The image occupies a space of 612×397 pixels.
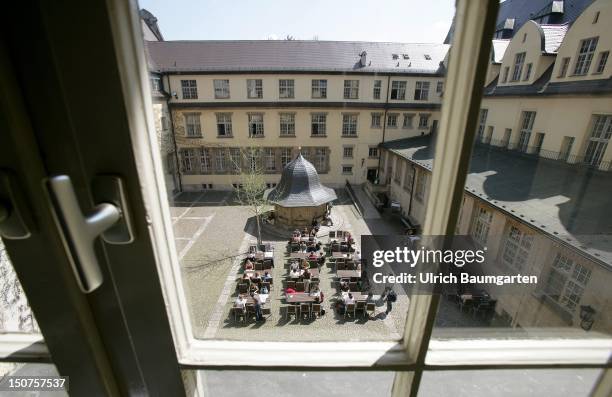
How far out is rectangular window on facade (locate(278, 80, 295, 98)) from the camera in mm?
5702

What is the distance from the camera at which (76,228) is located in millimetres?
269

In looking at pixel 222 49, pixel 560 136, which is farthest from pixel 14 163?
pixel 222 49

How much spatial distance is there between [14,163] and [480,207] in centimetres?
97

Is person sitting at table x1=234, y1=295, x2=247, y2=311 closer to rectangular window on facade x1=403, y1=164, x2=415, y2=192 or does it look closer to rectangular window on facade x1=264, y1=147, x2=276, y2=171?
rectangular window on facade x1=264, y1=147, x2=276, y2=171

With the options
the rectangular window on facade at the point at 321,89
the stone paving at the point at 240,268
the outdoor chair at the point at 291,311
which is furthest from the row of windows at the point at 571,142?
the rectangular window on facade at the point at 321,89

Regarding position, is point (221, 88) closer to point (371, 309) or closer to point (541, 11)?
point (371, 309)

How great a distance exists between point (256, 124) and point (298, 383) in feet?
13.4

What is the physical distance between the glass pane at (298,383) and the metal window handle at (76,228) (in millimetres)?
552

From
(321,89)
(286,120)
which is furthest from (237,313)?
(321,89)

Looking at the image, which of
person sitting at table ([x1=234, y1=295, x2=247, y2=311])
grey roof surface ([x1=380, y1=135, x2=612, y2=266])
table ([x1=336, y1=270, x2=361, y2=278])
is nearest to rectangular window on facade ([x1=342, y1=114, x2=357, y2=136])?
table ([x1=336, y1=270, x2=361, y2=278])

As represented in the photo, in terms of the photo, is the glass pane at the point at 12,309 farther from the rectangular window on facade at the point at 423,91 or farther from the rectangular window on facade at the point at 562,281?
the rectangular window on facade at the point at 562,281

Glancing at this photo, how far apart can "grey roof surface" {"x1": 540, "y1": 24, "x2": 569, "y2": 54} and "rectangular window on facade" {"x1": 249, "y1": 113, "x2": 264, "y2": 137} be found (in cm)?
403

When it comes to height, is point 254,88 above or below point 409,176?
above

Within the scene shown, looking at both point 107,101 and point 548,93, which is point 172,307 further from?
point 548,93
